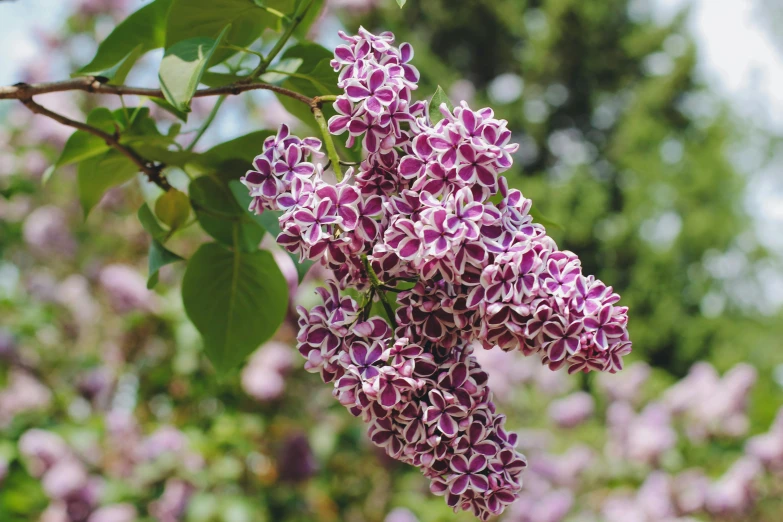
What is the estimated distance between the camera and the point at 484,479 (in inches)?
16.5

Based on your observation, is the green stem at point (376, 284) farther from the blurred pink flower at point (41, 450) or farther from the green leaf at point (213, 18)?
the blurred pink flower at point (41, 450)

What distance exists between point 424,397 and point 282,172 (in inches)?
5.8

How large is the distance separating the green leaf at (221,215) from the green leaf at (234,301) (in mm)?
14

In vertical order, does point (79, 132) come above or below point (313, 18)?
below

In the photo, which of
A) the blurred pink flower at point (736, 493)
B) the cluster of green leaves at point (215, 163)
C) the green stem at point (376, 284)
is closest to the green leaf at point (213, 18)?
the cluster of green leaves at point (215, 163)

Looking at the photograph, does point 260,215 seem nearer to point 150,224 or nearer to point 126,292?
point 150,224

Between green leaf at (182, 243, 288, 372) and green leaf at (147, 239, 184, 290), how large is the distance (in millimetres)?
Answer: 24

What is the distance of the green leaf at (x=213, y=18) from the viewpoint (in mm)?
542

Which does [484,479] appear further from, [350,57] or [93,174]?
[93,174]

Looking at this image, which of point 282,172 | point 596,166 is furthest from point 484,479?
point 596,166

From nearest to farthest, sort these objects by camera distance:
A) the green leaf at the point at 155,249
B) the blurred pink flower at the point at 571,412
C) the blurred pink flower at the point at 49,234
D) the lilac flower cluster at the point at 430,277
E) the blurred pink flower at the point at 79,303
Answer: the lilac flower cluster at the point at 430,277
the green leaf at the point at 155,249
the blurred pink flower at the point at 79,303
the blurred pink flower at the point at 49,234
the blurred pink flower at the point at 571,412

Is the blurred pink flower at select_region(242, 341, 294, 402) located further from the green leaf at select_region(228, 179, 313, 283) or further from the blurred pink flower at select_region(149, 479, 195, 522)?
the green leaf at select_region(228, 179, 313, 283)

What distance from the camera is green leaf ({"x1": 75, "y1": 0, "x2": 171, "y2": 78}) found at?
1.97 feet

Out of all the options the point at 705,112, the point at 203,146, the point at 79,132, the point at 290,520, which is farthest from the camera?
the point at 705,112
